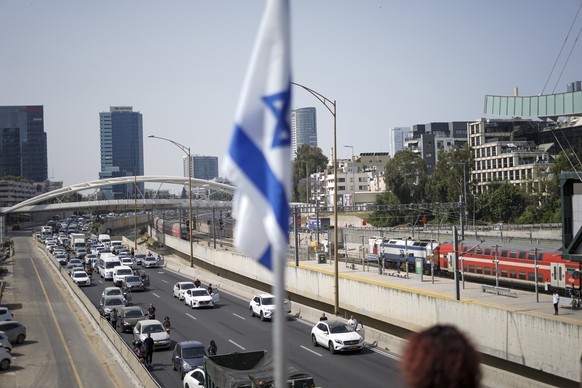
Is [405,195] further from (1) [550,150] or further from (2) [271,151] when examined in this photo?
(2) [271,151]

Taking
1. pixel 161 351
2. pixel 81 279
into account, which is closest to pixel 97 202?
pixel 81 279

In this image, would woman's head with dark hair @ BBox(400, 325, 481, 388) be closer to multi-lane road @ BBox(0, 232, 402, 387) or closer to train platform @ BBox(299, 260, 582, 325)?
train platform @ BBox(299, 260, 582, 325)

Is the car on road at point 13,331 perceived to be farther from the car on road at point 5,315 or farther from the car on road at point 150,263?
the car on road at point 150,263

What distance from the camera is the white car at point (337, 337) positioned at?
27297 mm

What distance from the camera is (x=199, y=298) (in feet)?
137

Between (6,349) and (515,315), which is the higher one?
(515,315)

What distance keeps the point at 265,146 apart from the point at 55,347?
92.5 feet

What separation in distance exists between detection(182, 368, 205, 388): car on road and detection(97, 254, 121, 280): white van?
39097mm

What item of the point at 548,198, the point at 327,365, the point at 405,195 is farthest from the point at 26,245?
the point at 327,365

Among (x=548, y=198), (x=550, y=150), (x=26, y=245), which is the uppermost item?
(x=550, y=150)

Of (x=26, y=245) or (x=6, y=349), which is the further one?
(x=26, y=245)

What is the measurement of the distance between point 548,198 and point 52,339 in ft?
215

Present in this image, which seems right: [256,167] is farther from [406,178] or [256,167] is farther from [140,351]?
[406,178]

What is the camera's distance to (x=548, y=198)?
81562mm
